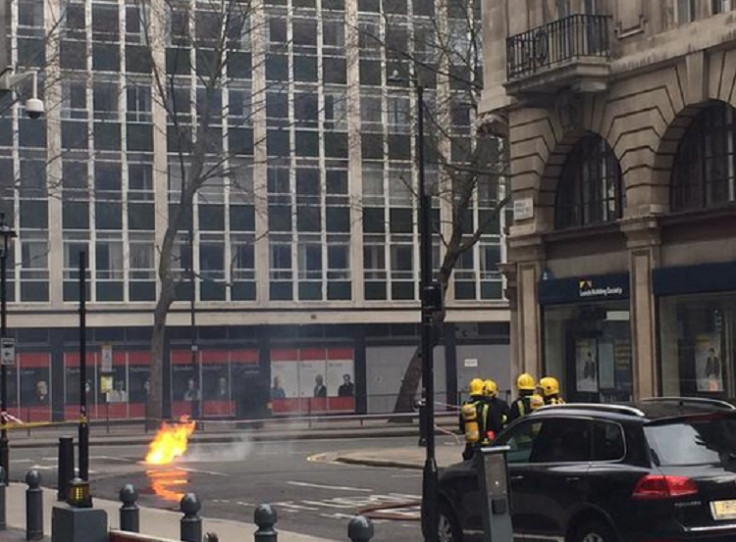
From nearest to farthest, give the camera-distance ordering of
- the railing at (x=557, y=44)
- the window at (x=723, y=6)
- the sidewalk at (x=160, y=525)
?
the sidewalk at (x=160, y=525)
the window at (x=723, y=6)
the railing at (x=557, y=44)

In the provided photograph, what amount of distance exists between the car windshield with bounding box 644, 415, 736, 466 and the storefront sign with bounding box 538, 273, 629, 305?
15.3 m

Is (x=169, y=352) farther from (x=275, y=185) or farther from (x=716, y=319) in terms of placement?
(x=716, y=319)

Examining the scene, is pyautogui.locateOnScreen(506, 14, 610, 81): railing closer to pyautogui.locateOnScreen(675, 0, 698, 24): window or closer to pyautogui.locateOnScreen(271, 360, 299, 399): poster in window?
pyautogui.locateOnScreen(675, 0, 698, 24): window

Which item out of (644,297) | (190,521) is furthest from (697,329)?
(190,521)

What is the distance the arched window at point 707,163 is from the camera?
25438 millimetres

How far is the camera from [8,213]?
5503 centimetres

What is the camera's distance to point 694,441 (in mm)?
12062

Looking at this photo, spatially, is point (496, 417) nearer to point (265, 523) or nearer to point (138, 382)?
point (265, 523)

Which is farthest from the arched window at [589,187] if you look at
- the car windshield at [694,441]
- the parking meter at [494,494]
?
the parking meter at [494,494]

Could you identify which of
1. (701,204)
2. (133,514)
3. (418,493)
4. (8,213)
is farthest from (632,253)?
(8,213)

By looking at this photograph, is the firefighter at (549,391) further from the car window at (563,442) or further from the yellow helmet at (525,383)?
the car window at (563,442)

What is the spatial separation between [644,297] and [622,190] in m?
2.43

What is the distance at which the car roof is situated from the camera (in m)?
12.2

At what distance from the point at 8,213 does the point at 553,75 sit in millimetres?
32271
